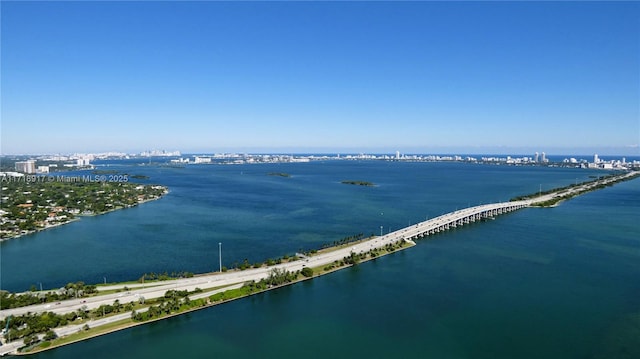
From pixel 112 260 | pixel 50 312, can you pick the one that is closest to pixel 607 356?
pixel 50 312

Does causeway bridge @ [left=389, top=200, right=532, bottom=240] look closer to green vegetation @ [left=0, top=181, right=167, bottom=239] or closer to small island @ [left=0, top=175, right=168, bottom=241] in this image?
small island @ [left=0, top=175, right=168, bottom=241]

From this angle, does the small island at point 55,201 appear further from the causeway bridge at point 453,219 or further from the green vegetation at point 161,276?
the causeway bridge at point 453,219

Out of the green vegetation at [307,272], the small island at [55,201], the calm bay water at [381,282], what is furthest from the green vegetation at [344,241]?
the small island at [55,201]

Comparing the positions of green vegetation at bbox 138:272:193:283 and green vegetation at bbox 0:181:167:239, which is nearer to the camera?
green vegetation at bbox 138:272:193:283

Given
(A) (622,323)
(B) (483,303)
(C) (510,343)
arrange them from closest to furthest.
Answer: (C) (510,343) → (A) (622,323) → (B) (483,303)

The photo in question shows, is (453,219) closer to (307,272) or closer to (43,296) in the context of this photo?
(307,272)

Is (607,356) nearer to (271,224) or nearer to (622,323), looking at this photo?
(622,323)

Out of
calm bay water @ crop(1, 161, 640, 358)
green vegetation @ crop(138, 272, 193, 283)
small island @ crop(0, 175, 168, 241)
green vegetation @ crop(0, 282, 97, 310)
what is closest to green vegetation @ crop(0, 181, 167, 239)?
small island @ crop(0, 175, 168, 241)
